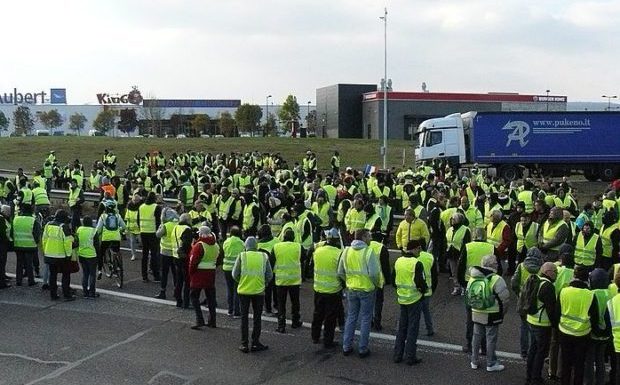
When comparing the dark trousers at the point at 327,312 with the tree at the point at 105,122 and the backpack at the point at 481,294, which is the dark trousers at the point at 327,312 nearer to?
the backpack at the point at 481,294

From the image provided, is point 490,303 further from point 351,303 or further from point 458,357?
point 351,303

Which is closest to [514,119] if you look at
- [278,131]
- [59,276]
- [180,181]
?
[180,181]

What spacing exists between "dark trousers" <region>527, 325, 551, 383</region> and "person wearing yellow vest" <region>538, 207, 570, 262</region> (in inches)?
143

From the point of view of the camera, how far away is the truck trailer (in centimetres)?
3186

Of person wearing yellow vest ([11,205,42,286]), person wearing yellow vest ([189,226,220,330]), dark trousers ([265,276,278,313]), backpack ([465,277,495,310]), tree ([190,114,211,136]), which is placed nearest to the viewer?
backpack ([465,277,495,310])

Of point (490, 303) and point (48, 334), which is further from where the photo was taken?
point (48, 334)

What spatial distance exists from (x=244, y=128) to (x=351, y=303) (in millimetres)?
71090

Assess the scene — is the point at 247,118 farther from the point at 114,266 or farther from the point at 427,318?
the point at 427,318

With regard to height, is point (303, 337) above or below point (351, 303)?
below

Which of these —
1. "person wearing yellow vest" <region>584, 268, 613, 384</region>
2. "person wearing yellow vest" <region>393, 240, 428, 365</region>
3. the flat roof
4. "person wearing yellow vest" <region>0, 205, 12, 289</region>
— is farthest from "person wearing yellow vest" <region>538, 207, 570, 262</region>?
the flat roof

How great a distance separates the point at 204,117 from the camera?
272 feet

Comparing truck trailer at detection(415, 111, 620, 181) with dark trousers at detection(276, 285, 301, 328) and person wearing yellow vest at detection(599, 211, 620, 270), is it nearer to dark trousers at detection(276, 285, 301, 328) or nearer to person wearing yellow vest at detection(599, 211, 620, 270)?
person wearing yellow vest at detection(599, 211, 620, 270)

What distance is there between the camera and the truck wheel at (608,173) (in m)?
32.2

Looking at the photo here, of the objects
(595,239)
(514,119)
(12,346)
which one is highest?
(514,119)
